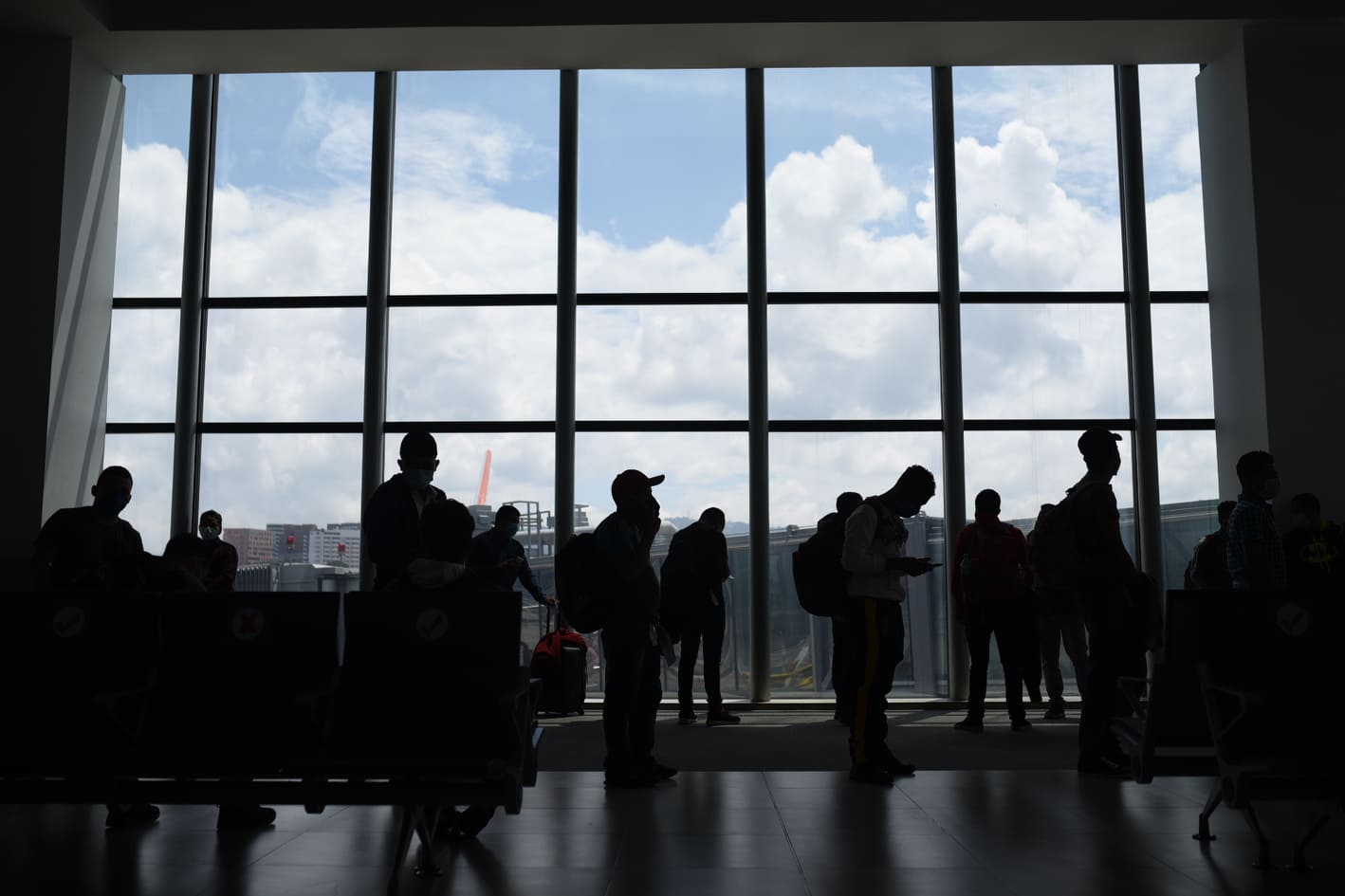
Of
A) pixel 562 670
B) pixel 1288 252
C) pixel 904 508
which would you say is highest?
pixel 1288 252

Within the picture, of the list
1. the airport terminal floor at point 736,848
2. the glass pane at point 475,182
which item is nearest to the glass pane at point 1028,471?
the glass pane at point 475,182

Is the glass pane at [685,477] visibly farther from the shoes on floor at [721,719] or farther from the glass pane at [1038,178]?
the glass pane at [1038,178]

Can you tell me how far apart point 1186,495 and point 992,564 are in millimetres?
3427

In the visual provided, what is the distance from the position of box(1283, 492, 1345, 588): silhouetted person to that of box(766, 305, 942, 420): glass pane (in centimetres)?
429

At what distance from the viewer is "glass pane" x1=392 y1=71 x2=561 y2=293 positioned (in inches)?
405

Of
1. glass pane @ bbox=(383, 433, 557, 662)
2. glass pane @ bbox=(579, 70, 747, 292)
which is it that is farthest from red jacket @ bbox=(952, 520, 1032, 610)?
glass pane @ bbox=(383, 433, 557, 662)

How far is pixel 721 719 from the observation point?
8430 millimetres

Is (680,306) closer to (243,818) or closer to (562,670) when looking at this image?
(562,670)

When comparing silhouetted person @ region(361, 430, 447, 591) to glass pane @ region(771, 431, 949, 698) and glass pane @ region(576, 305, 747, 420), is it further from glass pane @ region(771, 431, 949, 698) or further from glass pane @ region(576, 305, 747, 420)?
glass pane @ region(771, 431, 949, 698)

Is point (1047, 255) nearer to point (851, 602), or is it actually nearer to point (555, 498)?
point (555, 498)

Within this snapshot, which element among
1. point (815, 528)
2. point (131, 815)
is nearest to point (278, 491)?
point (815, 528)

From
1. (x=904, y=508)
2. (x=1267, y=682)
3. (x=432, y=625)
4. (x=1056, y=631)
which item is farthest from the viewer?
(x=1056, y=631)

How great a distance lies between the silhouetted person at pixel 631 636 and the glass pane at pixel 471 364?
4.90 meters

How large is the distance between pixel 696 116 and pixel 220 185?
4488 mm
